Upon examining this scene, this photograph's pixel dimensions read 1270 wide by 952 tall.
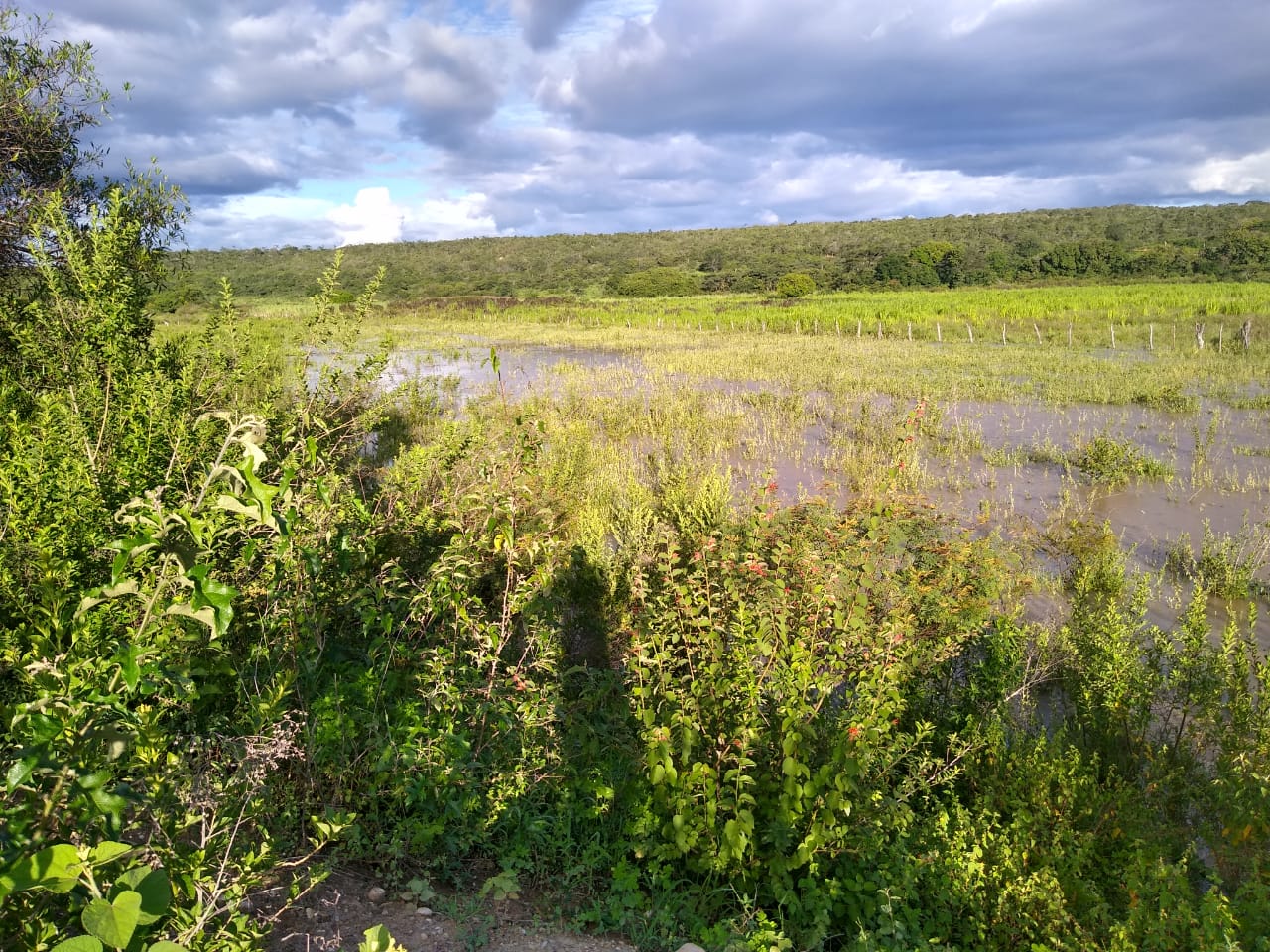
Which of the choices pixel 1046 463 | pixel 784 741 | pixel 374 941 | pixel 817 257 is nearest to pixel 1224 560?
pixel 1046 463

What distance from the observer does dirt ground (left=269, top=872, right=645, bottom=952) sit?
2453 millimetres

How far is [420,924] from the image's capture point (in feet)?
8.66

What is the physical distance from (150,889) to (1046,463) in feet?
38.6

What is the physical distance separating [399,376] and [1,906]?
57.4ft

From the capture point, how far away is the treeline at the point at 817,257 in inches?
1927

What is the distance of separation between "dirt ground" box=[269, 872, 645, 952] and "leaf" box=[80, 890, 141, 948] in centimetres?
129

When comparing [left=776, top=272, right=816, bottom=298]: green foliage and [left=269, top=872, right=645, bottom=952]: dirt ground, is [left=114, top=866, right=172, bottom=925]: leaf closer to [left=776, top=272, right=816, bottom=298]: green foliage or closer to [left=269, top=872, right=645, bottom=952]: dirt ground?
[left=269, top=872, right=645, bottom=952]: dirt ground

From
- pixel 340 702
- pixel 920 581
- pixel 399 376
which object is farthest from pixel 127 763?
pixel 399 376

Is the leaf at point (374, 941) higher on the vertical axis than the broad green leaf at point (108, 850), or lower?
lower

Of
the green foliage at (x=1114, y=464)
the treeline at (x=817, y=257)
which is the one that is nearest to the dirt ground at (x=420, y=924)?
the green foliage at (x=1114, y=464)

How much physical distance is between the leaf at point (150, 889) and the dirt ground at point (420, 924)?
1.18m

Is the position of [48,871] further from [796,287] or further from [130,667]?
[796,287]

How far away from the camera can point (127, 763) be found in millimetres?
1980

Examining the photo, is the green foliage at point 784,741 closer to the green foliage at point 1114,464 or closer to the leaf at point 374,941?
the leaf at point 374,941
